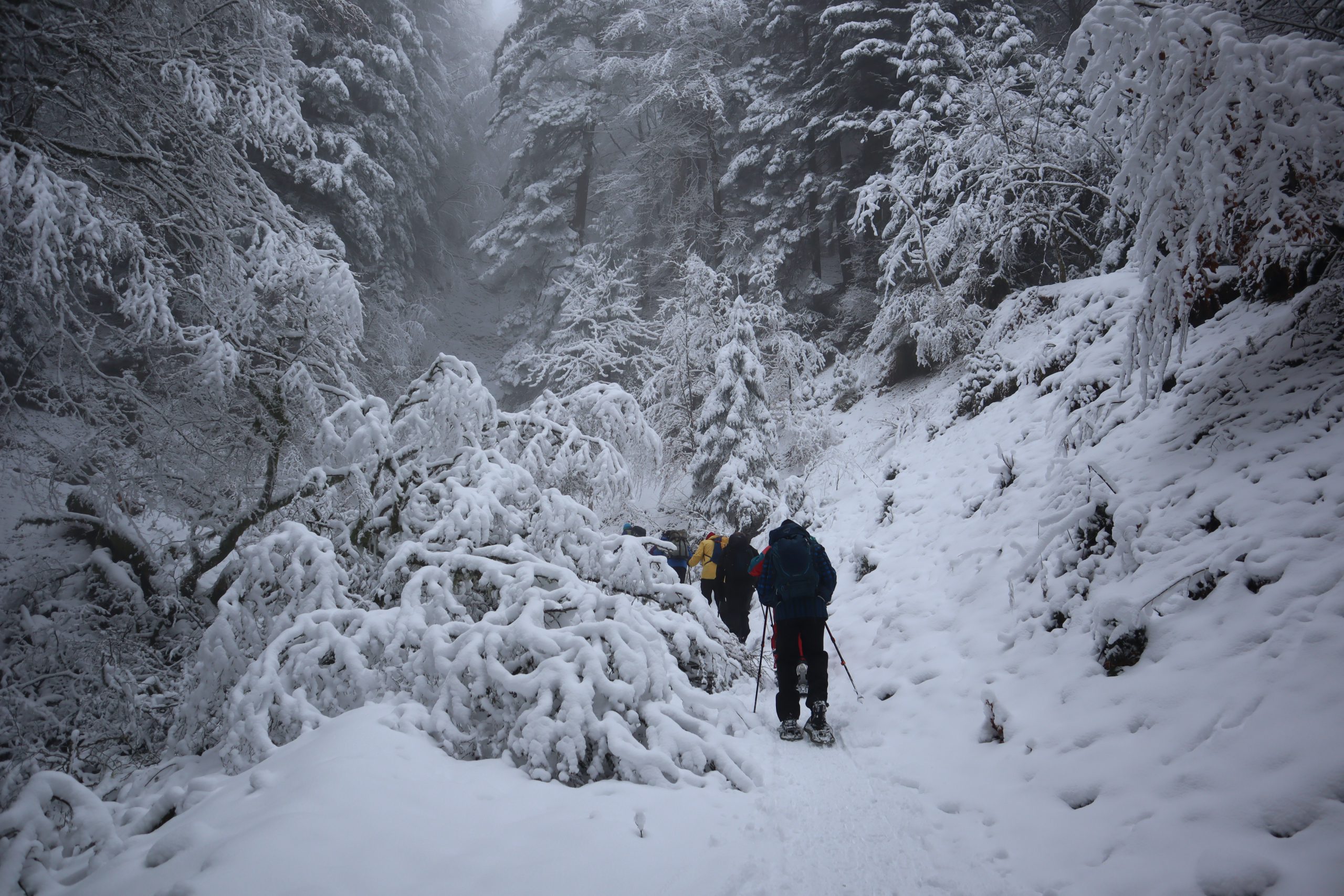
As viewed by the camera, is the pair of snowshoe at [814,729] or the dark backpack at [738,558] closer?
the pair of snowshoe at [814,729]

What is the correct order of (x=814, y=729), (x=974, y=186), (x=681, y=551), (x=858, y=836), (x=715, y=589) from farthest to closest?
(x=974, y=186), (x=681, y=551), (x=715, y=589), (x=814, y=729), (x=858, y=836)

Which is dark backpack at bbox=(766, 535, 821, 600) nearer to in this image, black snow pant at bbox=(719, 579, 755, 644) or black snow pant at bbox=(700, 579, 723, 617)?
black snow pant at bbox=(719, 579, 755, 644)

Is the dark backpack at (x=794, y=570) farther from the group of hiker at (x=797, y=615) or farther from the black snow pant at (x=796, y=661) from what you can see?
the black snow pant at (x=796, y=661)

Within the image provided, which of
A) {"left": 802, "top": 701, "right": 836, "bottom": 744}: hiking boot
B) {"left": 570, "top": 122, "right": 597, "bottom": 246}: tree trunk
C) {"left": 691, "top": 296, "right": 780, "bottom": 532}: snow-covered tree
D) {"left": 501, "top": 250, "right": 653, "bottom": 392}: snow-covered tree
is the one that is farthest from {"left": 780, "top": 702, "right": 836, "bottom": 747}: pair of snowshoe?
{"left": 570, "top": 122, "right": 597, "bottom": 246}: tree trunk

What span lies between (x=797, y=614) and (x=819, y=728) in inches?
29.1

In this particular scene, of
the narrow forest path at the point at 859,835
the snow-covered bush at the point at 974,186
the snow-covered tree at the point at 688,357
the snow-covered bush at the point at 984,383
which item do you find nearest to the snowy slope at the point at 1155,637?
the narrow forest path at the point at 859,835

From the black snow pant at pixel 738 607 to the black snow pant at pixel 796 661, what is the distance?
2.42 metres

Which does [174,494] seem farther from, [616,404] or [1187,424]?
[1187,424]

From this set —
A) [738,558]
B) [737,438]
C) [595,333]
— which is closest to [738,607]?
[738,558]

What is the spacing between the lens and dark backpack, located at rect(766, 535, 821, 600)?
3924 millimetres

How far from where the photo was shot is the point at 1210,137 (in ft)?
8.76

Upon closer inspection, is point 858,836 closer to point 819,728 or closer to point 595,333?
point 819,728

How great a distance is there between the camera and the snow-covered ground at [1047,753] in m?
1.70

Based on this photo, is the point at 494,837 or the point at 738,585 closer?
the point at 494,837
